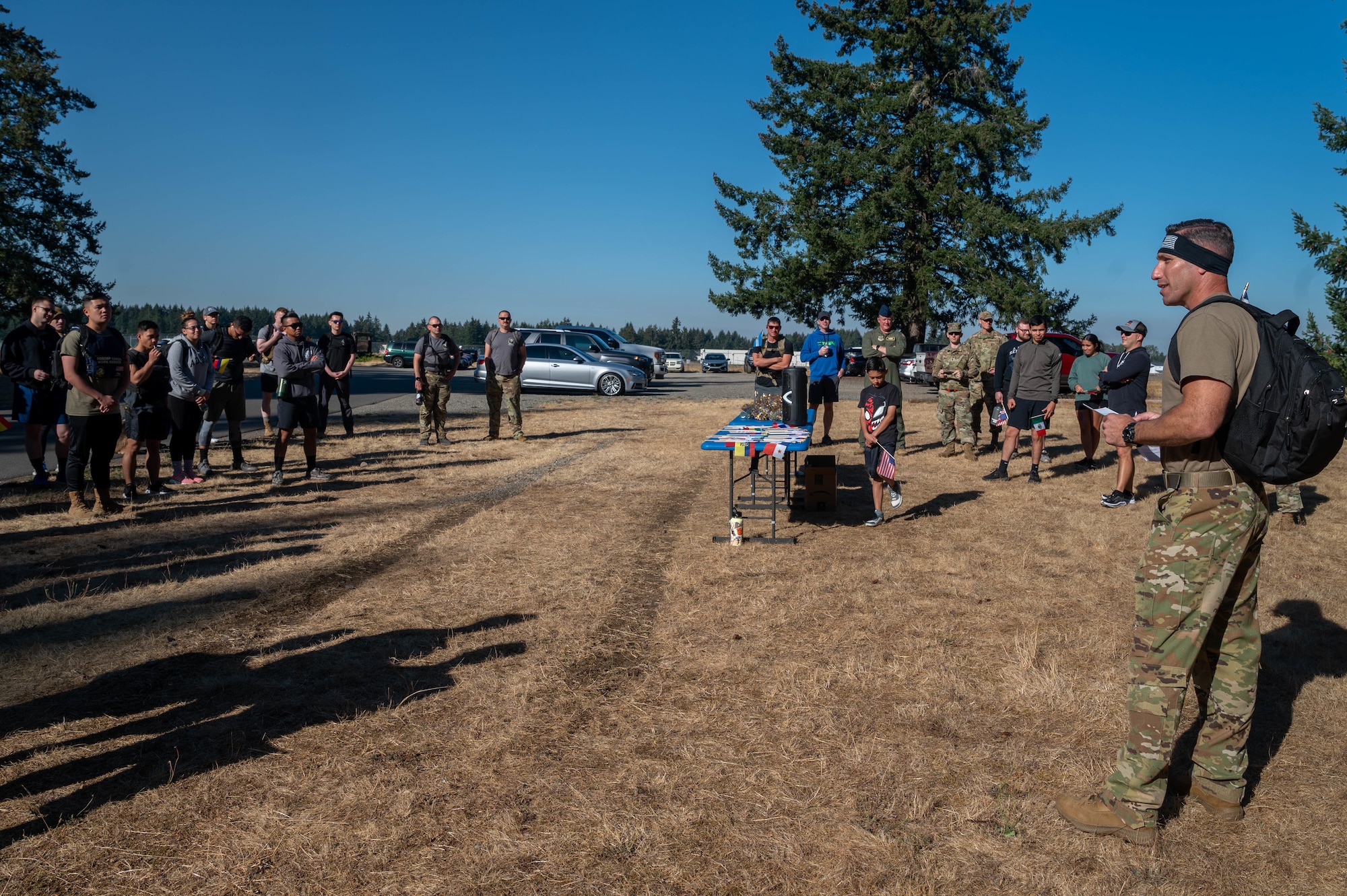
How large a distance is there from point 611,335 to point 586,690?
27.7 meters

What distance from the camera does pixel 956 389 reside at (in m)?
12.4

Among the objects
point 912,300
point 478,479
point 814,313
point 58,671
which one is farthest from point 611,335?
point 58,671

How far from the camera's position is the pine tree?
1043 inches

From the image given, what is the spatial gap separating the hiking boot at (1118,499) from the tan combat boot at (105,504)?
10383 mm

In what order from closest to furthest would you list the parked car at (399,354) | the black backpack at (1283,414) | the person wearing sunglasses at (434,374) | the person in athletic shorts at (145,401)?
the black backpack at (1283,414) < the person in athletic shorts at (145,401) < the person wearing sunglasses at (434,374) < the parked car at (399,354)

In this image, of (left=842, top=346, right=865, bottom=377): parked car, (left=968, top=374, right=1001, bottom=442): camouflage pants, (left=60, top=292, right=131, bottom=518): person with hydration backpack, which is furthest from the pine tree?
(left=60, top=292, right=131, bottom=518): person with hydration backpack

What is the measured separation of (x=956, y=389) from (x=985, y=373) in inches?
20.8

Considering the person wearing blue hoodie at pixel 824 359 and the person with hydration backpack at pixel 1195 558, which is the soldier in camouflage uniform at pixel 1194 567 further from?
the person wearing blue hoodie at pixel 824 359

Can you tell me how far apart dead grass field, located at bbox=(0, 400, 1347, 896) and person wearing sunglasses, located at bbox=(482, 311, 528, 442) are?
18.3 feet

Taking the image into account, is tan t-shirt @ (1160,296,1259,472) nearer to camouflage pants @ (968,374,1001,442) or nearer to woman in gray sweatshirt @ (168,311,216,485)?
woman in gray sweatshirt @ (168,311,216,485)

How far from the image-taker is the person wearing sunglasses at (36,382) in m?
8.49

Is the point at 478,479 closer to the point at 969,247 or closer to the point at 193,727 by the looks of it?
the point at 193,727

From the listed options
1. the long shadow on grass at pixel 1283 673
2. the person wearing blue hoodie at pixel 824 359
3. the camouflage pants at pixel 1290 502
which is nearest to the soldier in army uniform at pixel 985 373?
the person wearing blue hoodie at pixel 824 359

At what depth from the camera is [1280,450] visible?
2.70 meters
